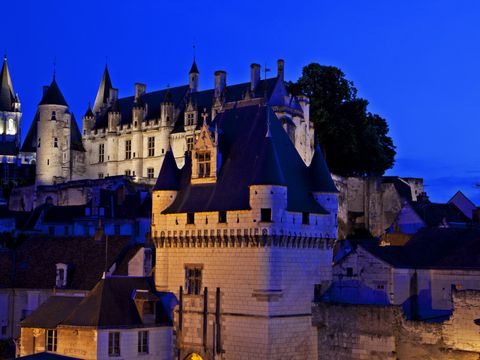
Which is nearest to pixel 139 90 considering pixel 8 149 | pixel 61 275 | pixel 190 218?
pixel 8 149

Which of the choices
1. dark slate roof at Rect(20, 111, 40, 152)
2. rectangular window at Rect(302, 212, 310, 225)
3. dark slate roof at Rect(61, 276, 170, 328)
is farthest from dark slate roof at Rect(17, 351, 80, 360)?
dark slate roof at Rect(20, 111, 40, 152)

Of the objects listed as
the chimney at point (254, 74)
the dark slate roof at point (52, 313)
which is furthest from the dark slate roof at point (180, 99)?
the dark slate roof at point (52, 313)

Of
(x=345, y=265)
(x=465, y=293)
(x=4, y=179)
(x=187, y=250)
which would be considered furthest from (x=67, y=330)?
(x=4, y=179)

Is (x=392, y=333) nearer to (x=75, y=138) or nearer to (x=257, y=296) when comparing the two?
(x=257, y=296)

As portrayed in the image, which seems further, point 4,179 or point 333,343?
point 4,179

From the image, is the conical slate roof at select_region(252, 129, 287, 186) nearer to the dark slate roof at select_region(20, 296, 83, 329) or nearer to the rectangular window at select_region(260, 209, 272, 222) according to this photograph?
the rectangular window at select_region(260, 209, 272, 222)

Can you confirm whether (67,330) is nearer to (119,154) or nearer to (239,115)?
(239,115)

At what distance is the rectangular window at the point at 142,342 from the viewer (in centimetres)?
3441

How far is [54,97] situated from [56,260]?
4758cm

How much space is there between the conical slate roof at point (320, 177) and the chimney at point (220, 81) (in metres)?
43.8

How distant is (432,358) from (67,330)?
1518 cm

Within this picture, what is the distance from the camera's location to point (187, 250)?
1398 inches

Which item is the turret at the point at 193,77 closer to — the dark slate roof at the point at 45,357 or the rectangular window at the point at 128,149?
the rectangular window at the point at 128,149

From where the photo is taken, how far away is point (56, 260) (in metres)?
45.2
